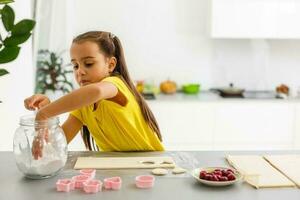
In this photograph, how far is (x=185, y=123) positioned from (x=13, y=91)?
1.54 m

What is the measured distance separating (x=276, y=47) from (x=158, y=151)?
8.50 ft

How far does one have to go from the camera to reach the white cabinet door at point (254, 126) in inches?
139

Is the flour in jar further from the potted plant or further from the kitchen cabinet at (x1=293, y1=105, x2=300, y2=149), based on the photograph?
the kitchen cabinet at (x1=293, y1=105, x2=300, y2=149)

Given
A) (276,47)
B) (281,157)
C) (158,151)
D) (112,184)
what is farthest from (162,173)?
(276,47)

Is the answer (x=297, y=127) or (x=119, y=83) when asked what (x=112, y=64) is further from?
(x=297, y=127)

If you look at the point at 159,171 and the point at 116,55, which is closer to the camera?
the point at 159,171

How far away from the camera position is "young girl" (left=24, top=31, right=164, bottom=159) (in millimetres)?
1669

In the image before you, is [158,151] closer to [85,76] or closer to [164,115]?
[85,76]

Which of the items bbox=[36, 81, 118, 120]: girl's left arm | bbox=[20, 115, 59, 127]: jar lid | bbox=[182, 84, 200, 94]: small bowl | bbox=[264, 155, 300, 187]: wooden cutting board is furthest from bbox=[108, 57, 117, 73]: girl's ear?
bbox=[182, 84, 200, 94]: small bowl

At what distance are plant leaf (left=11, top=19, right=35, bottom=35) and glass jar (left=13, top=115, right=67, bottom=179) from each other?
31cm

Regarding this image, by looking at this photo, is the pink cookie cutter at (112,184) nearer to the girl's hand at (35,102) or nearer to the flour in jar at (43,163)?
the flour in jar at (43,163)

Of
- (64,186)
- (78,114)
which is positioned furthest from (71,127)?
(64,186)

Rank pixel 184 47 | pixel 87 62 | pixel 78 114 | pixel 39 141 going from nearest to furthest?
pixel 39 141, pixel 87 62, pixel 78 114, pixel 184 47

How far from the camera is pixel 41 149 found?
1.35 m
